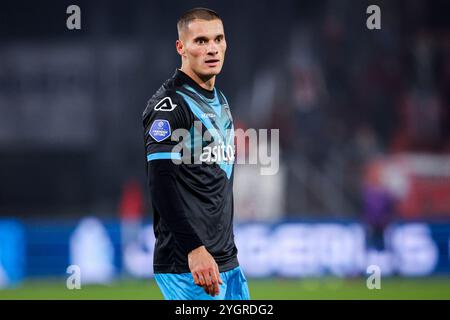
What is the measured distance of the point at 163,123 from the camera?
4863 mm

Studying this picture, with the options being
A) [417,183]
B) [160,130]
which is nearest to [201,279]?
[160,130]

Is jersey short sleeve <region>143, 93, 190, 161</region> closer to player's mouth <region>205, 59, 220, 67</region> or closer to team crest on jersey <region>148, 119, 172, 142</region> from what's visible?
team crest on jersey <region>148, 119, 172, 142</region>

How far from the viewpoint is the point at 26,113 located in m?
16.6

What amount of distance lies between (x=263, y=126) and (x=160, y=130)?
10.9 meters

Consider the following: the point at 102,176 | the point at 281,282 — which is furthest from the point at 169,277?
the point at 102,176

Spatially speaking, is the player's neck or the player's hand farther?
the player's neck

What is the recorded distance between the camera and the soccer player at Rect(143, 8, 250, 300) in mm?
4812

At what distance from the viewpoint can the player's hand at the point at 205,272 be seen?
15.5 ft

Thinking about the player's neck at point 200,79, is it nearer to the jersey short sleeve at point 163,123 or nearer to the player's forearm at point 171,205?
the jersey short sleeve at point 163,123

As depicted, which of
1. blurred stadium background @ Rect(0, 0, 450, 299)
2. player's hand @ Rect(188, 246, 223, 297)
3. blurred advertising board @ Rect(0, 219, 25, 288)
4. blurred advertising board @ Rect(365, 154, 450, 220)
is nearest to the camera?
player's hand @ Rect(188, 246, 223, 297)

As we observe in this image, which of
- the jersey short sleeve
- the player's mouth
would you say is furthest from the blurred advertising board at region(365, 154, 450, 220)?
the jersey short sleeve

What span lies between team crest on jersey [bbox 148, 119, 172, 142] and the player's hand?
61 cm

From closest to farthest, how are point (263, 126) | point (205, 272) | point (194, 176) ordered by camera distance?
point (205, 272), point (194, 176), point (263, 126)

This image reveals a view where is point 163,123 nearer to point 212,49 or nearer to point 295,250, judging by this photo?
point 212,49
